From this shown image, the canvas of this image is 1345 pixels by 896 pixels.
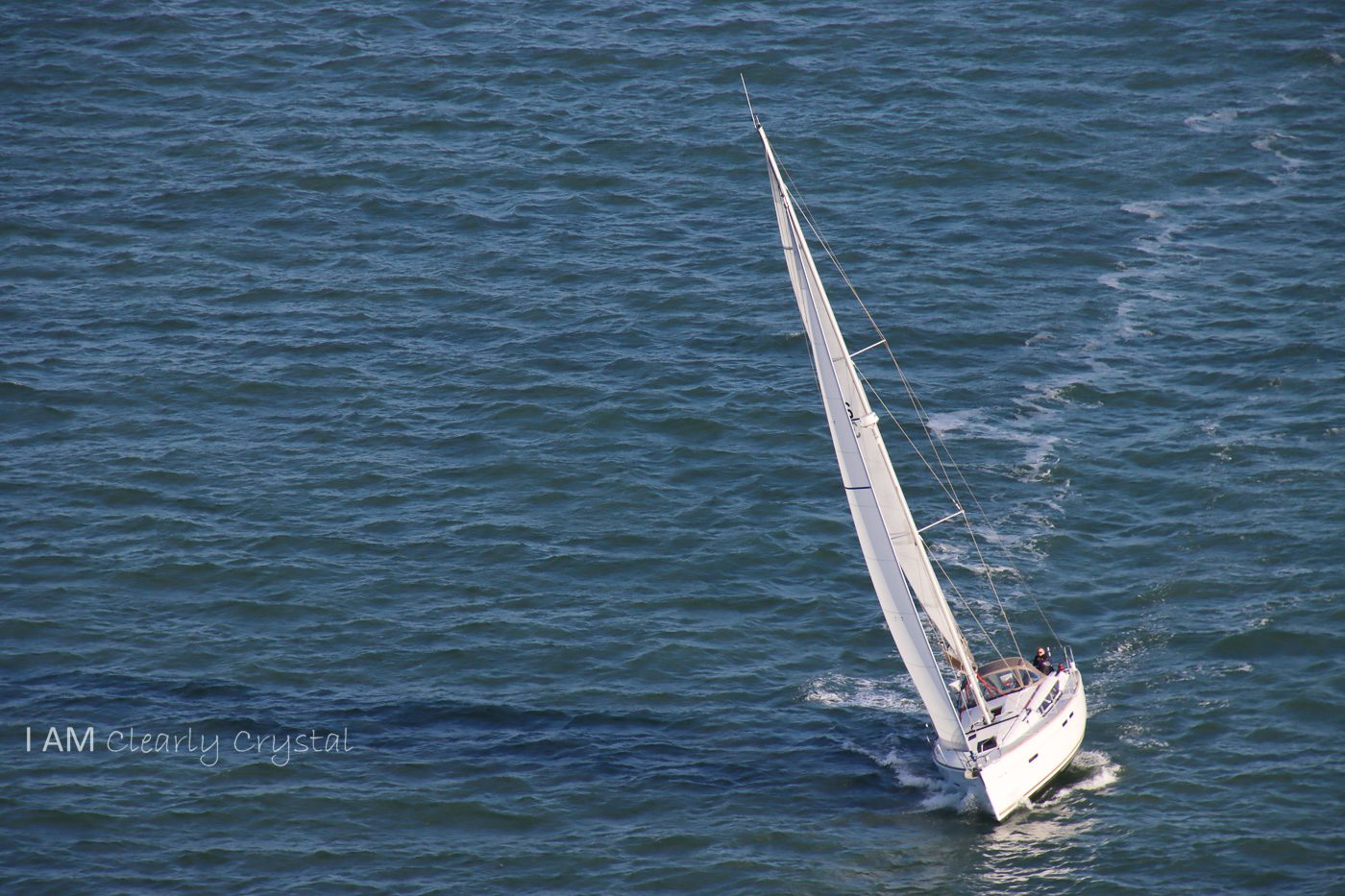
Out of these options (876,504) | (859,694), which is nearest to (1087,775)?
(859,694)

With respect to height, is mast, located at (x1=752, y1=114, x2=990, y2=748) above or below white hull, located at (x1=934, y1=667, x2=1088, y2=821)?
above

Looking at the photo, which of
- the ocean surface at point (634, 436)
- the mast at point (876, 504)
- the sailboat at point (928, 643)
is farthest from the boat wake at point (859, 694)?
the mast at point (876, 504)

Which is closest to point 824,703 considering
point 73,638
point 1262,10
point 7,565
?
point 73,638

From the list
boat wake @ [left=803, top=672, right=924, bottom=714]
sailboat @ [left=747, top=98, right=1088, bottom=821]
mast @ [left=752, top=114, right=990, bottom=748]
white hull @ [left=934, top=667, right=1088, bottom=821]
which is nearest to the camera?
white hull @ [left=934, top=667, right=1088, bottom=821]

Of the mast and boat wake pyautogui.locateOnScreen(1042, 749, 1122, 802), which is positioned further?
boat wake pyautogui.locateOnScreen(1042, 749, 1122, 802)

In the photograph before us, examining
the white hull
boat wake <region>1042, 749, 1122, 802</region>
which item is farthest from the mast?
boat wake <region>1042, 749, 1122, 802</region>

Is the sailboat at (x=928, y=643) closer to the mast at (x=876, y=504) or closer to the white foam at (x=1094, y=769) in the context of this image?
the mast at (x=876, y=504)

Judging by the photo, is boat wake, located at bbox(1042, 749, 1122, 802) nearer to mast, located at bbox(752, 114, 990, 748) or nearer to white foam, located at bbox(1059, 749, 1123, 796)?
white foam, located at bbox(1059, 749, 1123, 796)
